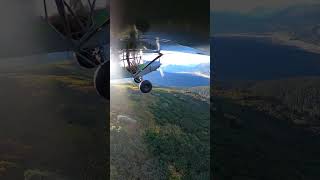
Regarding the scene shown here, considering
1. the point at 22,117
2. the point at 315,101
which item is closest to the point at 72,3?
the point at 22,117

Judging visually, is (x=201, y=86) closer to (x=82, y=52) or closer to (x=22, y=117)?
(x=82, y=52)

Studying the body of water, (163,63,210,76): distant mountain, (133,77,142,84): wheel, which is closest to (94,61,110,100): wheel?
(133,77,142,84): wheel

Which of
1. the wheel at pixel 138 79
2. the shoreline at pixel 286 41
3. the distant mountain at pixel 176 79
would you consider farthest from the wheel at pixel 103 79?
the shoreline at pixel 286 41

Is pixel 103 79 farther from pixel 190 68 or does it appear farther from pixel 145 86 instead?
pixel 190 68

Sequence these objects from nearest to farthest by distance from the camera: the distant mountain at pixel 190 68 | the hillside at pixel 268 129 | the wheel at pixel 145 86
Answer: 1. the hillside at pixel 268 129
2. the distant mountain at pixel 190 68
3. the wheel at pixel 145 86

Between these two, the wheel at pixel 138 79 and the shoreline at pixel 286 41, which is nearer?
the shoreline at pixel 286 41

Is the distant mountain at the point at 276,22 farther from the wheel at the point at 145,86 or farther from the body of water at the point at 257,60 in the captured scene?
the wheel at the point at 145,86
